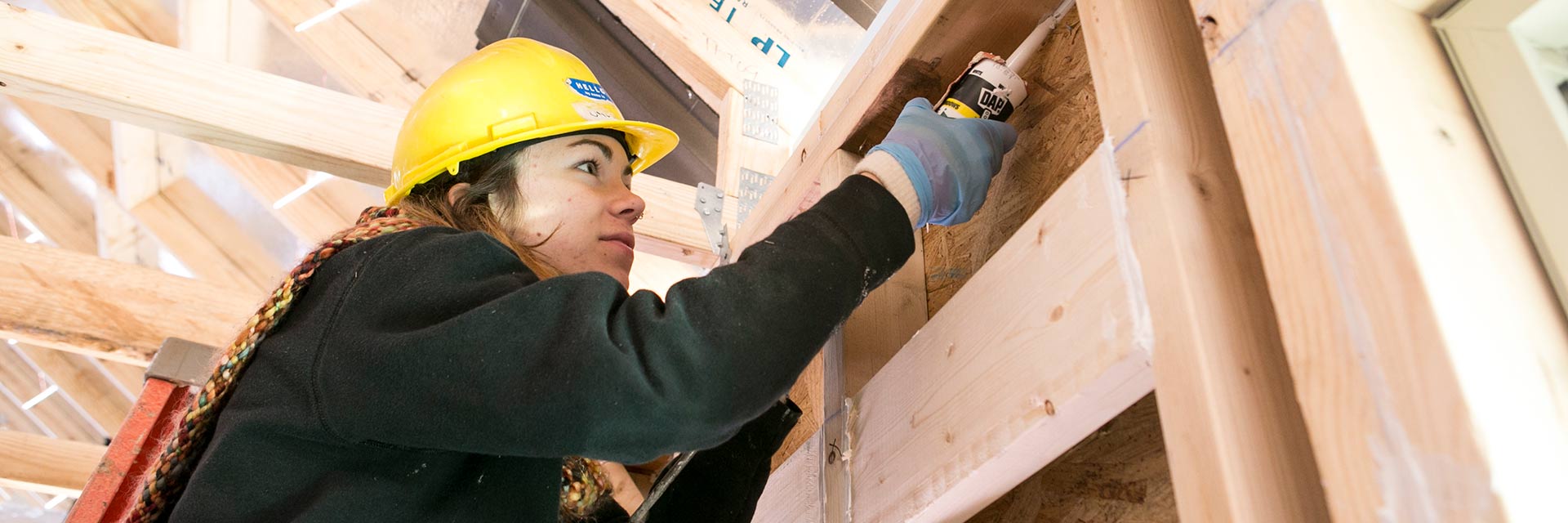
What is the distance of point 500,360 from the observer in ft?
2.87

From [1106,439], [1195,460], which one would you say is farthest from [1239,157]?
[1106,439]

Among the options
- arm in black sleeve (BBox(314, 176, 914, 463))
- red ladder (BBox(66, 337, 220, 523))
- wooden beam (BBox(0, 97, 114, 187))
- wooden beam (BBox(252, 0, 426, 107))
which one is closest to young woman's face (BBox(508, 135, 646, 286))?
arm in black sleeve (BBox(314, 176, 914, 463))

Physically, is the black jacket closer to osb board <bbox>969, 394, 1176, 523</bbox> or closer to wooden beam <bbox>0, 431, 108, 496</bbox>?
osb board <bbox>969, 394, 1176, 523</bbox>

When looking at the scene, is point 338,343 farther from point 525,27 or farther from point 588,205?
point 525,27

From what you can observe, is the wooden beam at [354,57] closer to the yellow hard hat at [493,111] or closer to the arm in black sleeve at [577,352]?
the yellow hard hat at [493,111]

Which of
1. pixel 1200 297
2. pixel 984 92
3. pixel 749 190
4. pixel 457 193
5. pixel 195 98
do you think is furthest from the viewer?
pixel 749 190

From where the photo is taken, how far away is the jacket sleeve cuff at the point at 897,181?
108 cm

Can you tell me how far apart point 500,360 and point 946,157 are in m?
0.54

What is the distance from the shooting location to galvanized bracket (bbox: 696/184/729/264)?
205 cm

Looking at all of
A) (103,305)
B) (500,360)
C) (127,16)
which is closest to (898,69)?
(500,360)

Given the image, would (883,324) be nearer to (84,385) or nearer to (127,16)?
(127,16)

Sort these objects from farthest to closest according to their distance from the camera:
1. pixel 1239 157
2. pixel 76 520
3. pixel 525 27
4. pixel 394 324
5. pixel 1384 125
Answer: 1. pixel 525 27
2. pixel 76 520
3. pixel 394 324
4. pixel 1239 157
5. pixel 1384 125

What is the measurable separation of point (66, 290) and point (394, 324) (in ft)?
7.72

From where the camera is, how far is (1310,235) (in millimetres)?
586
